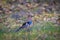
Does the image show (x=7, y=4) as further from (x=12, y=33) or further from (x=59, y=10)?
(x=59, y=10)

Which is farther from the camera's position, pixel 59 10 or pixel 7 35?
pixel 59 10

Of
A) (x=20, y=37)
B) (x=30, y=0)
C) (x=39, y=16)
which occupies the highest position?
(x=30, y=0)

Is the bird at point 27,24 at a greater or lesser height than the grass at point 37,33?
greater

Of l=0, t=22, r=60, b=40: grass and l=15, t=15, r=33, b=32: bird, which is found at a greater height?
l=15, t=15, r=33, b=32: bird

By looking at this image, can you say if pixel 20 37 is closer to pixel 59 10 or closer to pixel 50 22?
pixel 50 22

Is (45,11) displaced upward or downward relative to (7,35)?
upward

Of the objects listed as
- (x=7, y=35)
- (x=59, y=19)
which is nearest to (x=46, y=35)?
(x=59, y=19)
